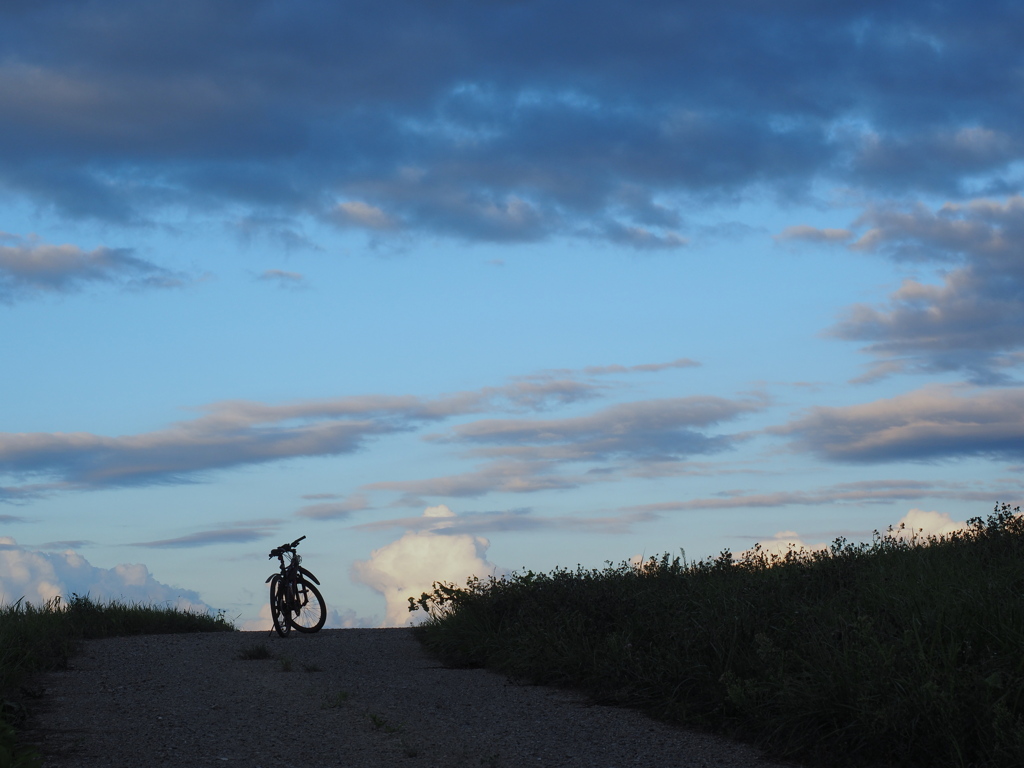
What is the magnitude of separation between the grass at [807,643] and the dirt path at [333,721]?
1.32 feet

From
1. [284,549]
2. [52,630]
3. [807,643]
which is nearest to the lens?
[807,643]

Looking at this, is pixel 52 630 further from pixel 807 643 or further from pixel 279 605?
pixel 807 643

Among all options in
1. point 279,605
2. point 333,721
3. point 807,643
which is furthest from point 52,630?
point 807,643

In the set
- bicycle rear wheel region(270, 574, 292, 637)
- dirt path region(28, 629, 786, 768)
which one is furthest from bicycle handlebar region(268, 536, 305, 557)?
dirt path region(28, 629, 786, 768)

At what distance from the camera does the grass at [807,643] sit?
20.8 feet

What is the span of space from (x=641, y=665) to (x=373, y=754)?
2.86 meters

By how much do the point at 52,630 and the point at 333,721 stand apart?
7021 mm

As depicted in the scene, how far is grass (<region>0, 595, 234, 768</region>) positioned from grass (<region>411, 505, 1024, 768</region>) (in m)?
4.86

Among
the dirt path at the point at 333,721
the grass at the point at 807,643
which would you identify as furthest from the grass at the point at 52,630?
the grass at the point at 807,643

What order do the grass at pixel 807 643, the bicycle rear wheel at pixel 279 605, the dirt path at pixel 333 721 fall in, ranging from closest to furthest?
the grass at pixel 807 643 < the dirt path at pixel 333 721 < the bicycle rear wheel at pixel 279 605

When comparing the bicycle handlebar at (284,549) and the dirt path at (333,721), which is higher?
the bicycle handlebar at (284,549)

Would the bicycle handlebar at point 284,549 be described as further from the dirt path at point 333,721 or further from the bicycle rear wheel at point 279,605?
the dirt path at point 333,721

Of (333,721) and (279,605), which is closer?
(333,721)

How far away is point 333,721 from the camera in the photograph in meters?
7.95
